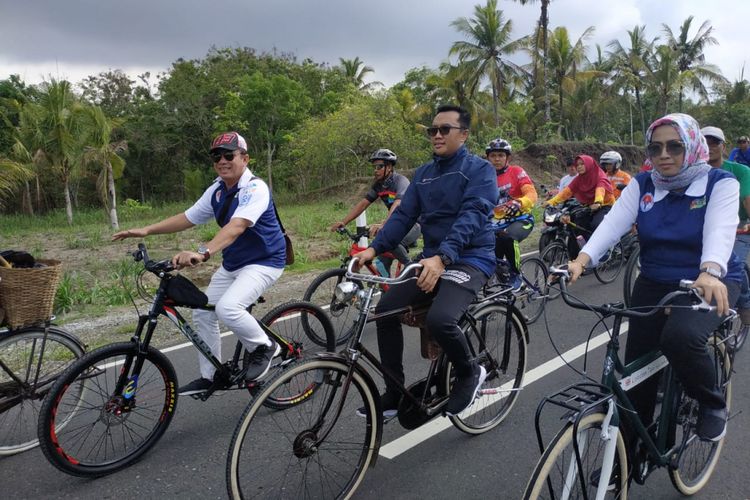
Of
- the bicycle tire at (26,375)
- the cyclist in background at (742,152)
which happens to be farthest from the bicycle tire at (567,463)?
the cyclist in background at (742,152)

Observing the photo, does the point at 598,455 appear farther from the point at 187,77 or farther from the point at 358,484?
the point at 187,77

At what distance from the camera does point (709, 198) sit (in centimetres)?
264

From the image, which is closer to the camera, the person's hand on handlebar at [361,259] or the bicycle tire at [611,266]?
the person's hand on handlebar at [361,259]

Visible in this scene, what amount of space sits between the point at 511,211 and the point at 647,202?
3.78 metres

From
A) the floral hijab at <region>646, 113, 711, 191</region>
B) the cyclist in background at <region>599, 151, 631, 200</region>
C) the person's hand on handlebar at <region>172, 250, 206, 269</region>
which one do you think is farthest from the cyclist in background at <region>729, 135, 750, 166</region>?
the person's hand on handlebar at <region>172, 250, 206, 269</region>

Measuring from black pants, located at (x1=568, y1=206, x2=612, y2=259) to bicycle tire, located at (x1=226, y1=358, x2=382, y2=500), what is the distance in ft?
19.4

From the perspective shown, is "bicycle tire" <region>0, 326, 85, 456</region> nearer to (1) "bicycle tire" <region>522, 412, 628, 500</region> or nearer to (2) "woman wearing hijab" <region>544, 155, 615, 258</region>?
(1) "bicycle tire" <region>522, 412, 628, 500</region>

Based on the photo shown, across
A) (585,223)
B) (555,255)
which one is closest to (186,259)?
(555,255)

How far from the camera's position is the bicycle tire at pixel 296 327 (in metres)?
4.11

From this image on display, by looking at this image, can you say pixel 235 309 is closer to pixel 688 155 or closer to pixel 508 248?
pixel 688 155

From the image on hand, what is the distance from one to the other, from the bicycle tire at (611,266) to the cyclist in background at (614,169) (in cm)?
96

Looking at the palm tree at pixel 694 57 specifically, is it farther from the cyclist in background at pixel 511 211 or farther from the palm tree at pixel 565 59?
the cyclist in background at pixel 511 211

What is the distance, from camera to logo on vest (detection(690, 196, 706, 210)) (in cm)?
266

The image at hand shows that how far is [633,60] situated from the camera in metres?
34.8
